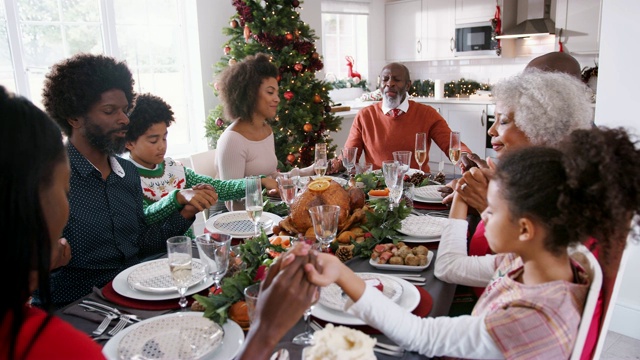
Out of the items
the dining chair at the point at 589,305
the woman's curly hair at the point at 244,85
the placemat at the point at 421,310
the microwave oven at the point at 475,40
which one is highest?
the microwave oven at the point at 475,40

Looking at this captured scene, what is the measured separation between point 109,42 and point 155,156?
8.20 ft

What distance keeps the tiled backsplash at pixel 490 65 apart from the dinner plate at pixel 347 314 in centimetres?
531

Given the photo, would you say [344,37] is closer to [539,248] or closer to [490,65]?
[490,65]

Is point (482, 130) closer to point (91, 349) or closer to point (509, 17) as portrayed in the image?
point (509, 17)

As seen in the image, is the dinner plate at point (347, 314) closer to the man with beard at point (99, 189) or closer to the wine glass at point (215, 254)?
the wine glass at point (215, 254)

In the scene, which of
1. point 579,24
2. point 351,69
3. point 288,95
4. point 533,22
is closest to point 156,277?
point 288,95

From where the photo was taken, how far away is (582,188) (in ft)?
3.12

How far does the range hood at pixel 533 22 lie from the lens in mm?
5656

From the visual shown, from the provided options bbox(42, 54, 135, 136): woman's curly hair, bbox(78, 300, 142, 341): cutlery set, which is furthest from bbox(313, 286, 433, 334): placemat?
bbox(42, 54, 135, 136): woman's curly hair

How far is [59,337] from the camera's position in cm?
68

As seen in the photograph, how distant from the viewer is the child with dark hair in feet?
3.11

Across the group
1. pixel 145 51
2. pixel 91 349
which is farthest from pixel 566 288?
pixel 145 51

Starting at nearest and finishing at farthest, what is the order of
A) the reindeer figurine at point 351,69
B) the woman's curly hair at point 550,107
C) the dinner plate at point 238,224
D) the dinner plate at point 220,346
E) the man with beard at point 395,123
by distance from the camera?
the dinner plate at point 220,346
the woman's curly hair at point 550,107
the dinner plate at point 238,224
the man with beard at point 395,123
the reindeer figurine at point 351,69

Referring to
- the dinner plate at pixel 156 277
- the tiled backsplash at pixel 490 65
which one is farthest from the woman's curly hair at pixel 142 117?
the tiled backsplash at pixel 490 65
